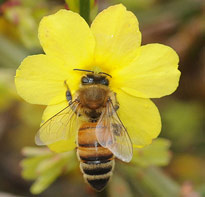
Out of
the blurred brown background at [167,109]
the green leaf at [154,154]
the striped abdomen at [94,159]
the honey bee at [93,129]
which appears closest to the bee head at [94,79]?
the honey bee at [93,129]

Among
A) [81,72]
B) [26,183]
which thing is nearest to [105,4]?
[26,183]

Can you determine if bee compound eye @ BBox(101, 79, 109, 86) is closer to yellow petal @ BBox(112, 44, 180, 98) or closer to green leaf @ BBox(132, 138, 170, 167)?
yellow petal @ BBox(112, 44, 180, 98)

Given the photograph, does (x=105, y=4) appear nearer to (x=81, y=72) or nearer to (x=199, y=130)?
(x=199, y=130)

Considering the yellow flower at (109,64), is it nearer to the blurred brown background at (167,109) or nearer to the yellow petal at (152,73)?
the yellow petal at (152,73)

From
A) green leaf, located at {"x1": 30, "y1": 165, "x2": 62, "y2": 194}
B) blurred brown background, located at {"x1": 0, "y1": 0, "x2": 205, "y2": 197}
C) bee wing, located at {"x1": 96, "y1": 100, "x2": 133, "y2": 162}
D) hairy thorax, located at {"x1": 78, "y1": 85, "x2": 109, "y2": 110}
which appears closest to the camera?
bee wing, located at {"x1": 96, "y1": 100, "x2": 133, "y2": 162}

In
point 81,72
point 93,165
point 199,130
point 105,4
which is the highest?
point 81,72

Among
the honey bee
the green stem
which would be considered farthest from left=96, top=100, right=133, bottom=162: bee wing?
the green stem
